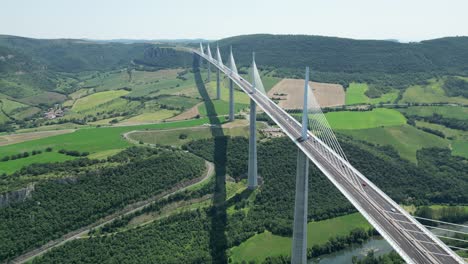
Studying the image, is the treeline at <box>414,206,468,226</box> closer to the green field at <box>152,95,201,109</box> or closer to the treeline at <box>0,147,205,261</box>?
the treeline at <box>0,147,205,261</box>

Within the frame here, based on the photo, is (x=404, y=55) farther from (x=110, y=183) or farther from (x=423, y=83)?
(x=110, y=183)

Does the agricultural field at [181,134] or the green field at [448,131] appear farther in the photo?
the green field at [448,131]

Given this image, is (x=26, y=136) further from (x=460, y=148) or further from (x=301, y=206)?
(x=460, y=148)

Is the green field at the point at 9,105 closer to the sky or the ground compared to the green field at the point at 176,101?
closer to the ground

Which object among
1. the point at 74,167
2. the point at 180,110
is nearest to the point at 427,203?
the point at 74,167

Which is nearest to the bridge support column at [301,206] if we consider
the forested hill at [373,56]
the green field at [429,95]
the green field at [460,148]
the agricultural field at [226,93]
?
the green field at [460,148]

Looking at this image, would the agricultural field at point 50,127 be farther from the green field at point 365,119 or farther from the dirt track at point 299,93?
the green field at point 365,119
